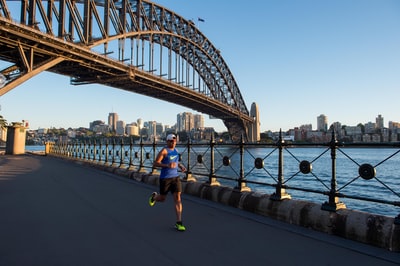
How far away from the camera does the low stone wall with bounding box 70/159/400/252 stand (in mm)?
3707

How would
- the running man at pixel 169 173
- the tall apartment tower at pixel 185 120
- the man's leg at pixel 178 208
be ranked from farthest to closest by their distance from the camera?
the tall apartment tower at pixel 185 120
the running man at pixel 169 173
the man's leg at pixel 178 208

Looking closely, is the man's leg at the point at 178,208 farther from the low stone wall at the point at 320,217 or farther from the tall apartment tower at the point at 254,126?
the tall apartment tower at the point at 254,126

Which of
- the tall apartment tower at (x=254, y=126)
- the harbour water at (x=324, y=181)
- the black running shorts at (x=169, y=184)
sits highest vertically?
the tall apartment tower at (x=254, y=126)

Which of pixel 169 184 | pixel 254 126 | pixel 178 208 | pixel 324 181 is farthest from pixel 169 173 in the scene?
pixel 254 126

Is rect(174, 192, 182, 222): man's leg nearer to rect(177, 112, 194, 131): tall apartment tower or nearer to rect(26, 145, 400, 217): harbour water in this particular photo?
rect(26, 145, 400, 217): harbour water

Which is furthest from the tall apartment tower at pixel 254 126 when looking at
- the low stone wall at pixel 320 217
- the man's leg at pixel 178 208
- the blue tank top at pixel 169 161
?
the man's leg at pixel 178 208

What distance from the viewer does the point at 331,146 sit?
4730 millimetres

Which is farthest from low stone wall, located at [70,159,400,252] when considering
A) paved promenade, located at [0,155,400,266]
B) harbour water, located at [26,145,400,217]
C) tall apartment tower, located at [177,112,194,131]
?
tall apartment tower, located at [177,112,194,131]

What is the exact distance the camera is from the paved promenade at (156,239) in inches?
131

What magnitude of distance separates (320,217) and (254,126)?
A: 81.2 m

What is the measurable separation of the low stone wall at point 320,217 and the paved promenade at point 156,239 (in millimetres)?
129

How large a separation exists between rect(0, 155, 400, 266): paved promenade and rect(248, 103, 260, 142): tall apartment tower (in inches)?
2853

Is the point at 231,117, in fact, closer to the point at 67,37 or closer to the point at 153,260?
the point at 67,37

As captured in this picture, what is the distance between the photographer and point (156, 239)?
401 cm
